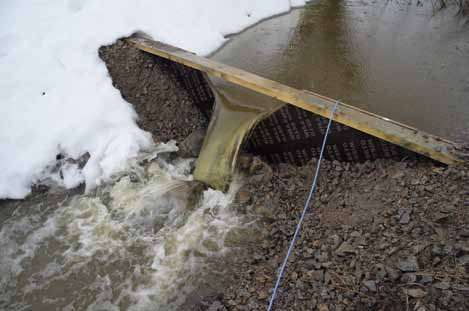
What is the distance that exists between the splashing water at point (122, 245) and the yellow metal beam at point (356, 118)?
1328mm

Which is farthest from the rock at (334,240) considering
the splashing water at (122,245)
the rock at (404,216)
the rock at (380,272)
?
the splashing water at (122,245)

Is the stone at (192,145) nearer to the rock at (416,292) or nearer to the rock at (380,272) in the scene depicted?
the rock at (380,272)

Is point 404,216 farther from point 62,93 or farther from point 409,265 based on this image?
point 62,93

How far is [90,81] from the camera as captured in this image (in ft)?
16.1

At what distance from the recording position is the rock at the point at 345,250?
108 inches

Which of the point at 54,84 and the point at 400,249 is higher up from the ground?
the point at 54,84

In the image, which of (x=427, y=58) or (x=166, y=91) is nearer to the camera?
(x=166, y=91)

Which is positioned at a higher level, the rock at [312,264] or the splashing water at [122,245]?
the splashing water at [122,245]

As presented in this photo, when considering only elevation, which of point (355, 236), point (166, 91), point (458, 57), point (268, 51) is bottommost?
point (458, 57)

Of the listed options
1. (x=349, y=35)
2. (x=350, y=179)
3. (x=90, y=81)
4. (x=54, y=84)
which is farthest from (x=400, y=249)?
(x=349, y=35)

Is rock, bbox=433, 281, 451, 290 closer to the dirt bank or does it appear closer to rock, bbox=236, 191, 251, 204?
the dirt bank

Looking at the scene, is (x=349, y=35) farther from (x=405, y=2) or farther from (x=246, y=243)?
(x=246, y=243)

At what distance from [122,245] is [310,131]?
8.29ft

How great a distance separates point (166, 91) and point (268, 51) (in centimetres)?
266
